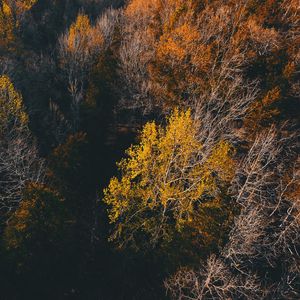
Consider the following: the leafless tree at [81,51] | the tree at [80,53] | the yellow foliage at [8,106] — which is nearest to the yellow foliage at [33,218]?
the yellow foliage at [8,106]

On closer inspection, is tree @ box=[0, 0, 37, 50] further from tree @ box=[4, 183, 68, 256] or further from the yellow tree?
the yellow tree

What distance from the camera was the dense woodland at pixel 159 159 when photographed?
19.0m

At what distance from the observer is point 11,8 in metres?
50.5

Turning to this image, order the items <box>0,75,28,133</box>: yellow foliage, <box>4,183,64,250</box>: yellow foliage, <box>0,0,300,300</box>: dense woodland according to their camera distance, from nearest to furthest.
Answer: <box>4,183,64,250</box>: yellow foliage
<box>0,0,300,300</box>: dense woodland
<box>0,75,28,133</box>: yellow foliage

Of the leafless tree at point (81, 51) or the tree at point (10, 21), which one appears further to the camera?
the tree at point (10, 21)

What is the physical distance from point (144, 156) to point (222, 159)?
557 centimetres

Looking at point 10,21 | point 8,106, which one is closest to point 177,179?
point 8,106

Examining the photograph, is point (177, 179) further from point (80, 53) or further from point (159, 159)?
point (80, 53)

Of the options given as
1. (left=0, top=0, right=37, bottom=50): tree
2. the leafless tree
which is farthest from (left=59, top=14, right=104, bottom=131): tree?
(left=0, top=0, right=37, bottom=50): tree

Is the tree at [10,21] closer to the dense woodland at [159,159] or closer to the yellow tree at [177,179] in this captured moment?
the dense woodland at [159,159]

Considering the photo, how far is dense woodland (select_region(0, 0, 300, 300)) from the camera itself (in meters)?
19.0

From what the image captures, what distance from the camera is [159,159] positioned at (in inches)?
802

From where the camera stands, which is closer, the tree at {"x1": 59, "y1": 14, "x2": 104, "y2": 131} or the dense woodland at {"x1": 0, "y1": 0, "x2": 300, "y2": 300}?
the dense woodland at {"x1": 0, "y1": 0, "x2": 300, "y2": 300}

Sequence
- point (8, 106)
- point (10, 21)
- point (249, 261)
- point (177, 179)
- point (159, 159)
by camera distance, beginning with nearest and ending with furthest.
A: point (177, 179), point (249, 261), point (159, 159), point (8, 106), point (10, 21)
